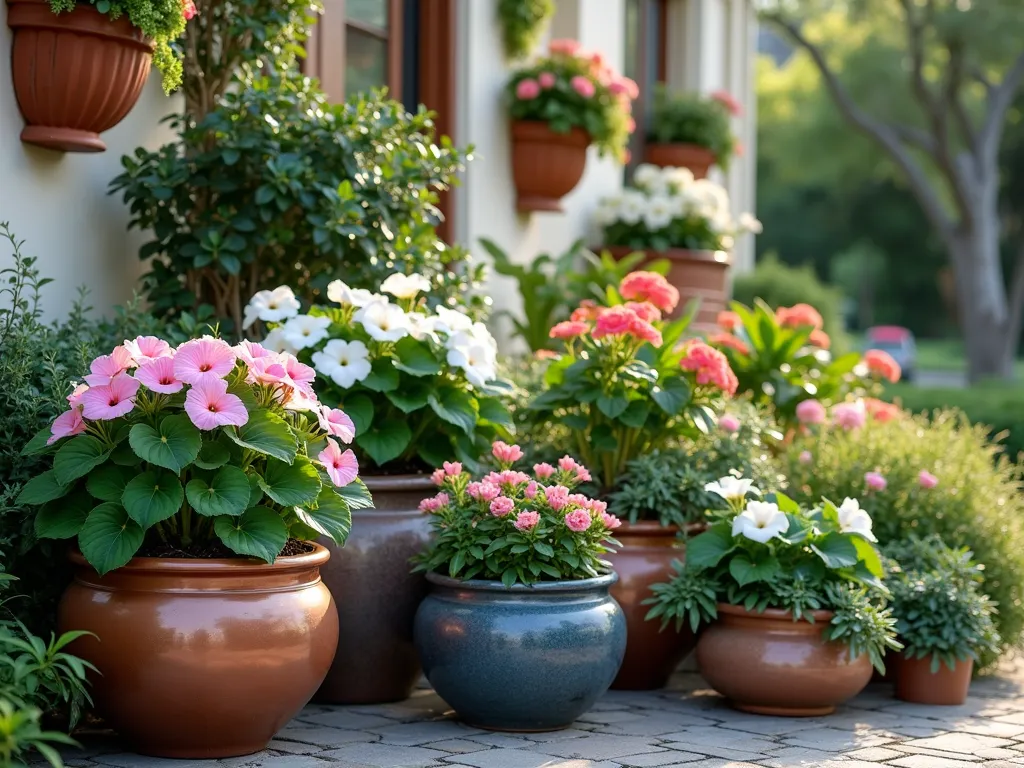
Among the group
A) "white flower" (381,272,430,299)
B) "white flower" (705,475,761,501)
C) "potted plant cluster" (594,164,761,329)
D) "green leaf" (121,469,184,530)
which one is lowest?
"white flower" (705,475,761,501)

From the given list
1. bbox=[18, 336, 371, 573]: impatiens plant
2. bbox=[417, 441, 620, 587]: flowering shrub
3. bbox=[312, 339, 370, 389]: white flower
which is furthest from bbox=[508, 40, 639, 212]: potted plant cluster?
bbox=[18, 336, 371, 573]: impatiens plant

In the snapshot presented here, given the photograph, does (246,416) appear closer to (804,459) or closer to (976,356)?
(804,459)

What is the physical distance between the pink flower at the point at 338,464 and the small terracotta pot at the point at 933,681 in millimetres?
1968

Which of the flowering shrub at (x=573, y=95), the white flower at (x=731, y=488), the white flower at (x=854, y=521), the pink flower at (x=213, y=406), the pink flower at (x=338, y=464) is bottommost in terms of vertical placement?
the white flower at (x=854, y=521)

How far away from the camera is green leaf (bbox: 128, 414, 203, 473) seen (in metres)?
3.13

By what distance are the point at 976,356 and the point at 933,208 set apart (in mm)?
2295

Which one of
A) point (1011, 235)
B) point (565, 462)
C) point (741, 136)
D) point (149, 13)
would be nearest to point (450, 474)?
point (565, 462)

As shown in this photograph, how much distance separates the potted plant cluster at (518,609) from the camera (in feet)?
11.8

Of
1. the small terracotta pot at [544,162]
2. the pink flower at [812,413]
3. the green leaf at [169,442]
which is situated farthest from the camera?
the small terracotta pot at [544,162]

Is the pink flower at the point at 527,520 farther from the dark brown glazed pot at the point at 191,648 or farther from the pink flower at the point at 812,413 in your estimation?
the pink flower at the point at 812,413

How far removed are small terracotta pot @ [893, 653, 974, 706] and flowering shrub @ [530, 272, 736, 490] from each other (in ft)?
3.33

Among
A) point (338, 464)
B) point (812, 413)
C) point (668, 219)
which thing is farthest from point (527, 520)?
point (668, 219)

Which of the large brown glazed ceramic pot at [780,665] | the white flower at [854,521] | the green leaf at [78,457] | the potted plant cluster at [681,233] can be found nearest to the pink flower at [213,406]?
the green leaf at [78,457]

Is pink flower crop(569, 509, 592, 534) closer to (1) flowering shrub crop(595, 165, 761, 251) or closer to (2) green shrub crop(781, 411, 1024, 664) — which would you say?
(2) green shrub crop(781, 411, 1024, 664)
